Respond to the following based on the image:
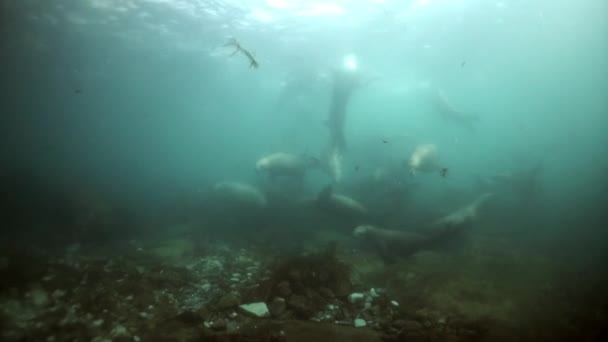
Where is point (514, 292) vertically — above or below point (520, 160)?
below

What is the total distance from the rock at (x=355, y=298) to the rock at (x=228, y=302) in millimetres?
2084

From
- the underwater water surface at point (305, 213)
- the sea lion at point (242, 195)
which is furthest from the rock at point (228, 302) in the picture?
the sea lion at point (242, 195)

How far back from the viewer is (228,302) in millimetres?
5621

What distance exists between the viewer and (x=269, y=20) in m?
20.0

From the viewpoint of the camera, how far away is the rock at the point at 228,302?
18.3 ft

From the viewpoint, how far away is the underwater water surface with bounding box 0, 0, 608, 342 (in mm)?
5516

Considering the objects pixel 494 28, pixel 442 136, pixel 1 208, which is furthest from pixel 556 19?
pixel 442 136

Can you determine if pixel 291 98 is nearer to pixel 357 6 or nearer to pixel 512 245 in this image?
pixel 357 6

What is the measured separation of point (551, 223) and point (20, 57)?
39.9 meters

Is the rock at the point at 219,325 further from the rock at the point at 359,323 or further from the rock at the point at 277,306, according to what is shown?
the rock at the point at 359,323

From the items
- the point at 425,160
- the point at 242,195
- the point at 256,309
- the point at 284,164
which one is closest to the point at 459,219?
the point at 425,160

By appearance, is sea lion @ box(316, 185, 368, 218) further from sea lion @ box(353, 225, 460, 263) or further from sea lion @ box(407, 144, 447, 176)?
sea lion @ box(407, 144, 447, 176)

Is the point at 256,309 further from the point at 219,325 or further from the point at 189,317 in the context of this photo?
the point at 189,317

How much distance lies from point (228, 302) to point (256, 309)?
0.54 m
